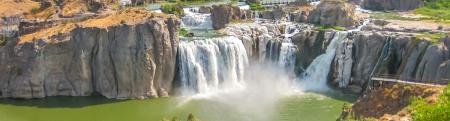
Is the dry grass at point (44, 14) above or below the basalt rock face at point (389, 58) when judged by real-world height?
above

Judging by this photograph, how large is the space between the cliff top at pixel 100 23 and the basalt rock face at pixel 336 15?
48.0 ft

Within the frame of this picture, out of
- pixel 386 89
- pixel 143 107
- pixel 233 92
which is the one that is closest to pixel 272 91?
pixel 233 92

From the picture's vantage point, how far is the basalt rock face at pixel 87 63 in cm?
4675

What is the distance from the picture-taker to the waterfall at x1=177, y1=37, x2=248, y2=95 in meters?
49.4

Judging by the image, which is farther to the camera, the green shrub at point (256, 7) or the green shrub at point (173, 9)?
the green shrub at point (256, 7)

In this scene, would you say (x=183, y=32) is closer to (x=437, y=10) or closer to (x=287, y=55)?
(x=287, y=55)

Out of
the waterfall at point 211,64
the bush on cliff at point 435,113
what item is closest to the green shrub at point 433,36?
the waterfall at point 211,64

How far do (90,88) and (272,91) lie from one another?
44.4 feet

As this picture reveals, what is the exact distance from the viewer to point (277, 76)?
52.3m

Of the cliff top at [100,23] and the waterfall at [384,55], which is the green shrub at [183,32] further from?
the waterfall at [384,55]

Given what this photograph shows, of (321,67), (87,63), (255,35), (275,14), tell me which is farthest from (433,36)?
(87,63)

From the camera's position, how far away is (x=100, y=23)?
159 feet

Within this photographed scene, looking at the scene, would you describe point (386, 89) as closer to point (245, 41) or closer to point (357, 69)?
point (357, 69)

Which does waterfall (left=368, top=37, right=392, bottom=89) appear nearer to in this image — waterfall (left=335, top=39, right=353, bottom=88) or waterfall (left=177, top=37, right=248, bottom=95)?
waterfall (left=335, top=39, right=353, bottom=88)
